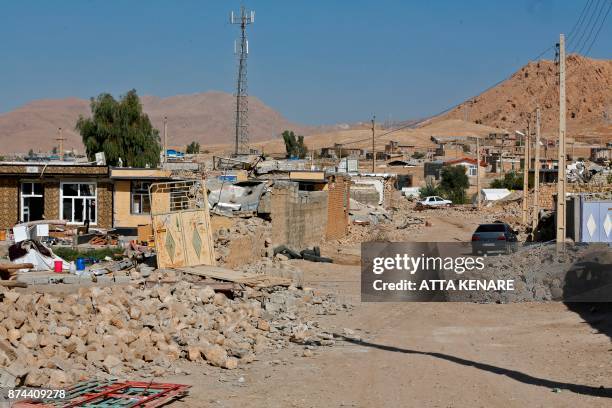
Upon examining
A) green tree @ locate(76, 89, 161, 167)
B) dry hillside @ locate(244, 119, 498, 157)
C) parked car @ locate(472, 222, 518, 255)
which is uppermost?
dry hillside @ locate(244, 119, 498, 157)

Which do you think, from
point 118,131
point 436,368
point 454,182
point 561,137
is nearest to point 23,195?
point 561,137

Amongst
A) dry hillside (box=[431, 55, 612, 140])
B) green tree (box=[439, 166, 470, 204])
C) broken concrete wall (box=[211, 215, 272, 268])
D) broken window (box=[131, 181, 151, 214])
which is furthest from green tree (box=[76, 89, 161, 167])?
dry hillside (box=[431, 55, 612, 140])

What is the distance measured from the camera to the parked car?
25.8 meters

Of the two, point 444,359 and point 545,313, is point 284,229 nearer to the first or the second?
point 545,313

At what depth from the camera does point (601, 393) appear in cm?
1063

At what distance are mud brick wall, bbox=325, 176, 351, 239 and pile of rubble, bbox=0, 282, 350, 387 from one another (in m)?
18.6

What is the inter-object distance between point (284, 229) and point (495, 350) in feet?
45.0

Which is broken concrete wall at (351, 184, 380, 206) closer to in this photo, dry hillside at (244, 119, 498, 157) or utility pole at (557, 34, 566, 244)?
utility pole at (557, 34, 566, 244)

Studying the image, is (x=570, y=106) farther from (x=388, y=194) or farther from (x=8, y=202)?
(x=8, y=202)

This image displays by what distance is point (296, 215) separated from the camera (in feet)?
92.7

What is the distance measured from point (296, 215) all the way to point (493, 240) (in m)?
→ 6.88

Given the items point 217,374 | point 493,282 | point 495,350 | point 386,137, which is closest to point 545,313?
point 493,282

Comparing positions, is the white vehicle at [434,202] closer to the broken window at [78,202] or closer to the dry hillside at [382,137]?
the broken window at [78,202]

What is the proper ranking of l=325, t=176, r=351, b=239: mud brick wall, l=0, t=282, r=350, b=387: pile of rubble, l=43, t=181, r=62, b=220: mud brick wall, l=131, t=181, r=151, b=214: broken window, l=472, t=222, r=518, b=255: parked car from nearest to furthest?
l=0, t=282, r=350, b=387: pile of rubble, l=472, t=222, r=518, b=255: parked car, l=43, t=181, r=62, b=220: mud brick wall, l=131, t=181, r=151, b=214: broken window, l=325, t=176, r=351, b=239: mud brick wall
